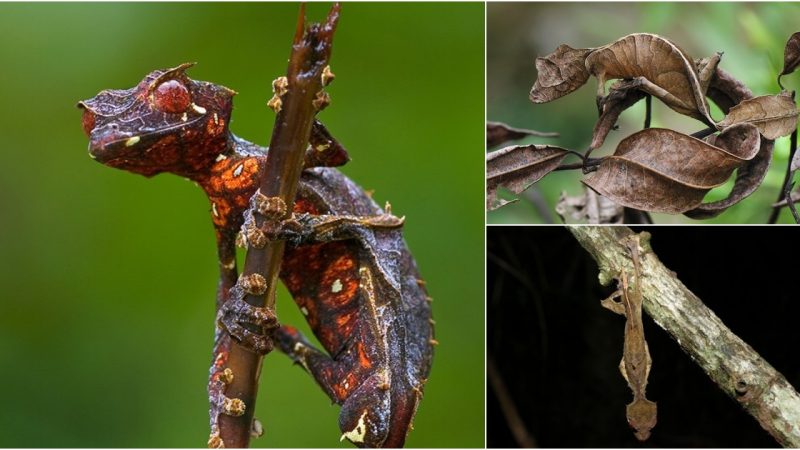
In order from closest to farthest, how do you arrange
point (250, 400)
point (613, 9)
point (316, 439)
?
point (250, 400) → point (613, 9) → point (316, 439)

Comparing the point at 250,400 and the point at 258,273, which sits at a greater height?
the point at 258,273

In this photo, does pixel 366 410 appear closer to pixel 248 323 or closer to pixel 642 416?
pixel 248 323

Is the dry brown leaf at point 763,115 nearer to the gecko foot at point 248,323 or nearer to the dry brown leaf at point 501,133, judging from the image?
the dry brown leaf at point 501,133

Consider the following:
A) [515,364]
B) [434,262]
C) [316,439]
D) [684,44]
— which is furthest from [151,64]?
[684,44]

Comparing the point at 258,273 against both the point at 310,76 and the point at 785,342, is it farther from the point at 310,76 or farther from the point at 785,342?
the point at 785,342

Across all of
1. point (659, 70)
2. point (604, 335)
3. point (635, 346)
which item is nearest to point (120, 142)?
point (659, 70)

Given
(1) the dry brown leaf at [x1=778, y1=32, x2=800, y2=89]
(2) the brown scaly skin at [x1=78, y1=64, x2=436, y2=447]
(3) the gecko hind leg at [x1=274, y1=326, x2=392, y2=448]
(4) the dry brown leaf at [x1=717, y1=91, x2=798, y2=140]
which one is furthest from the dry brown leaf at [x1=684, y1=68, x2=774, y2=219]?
(3) the gecko hind leg at [x1=274, y1=326, x2=392, y2=448]
